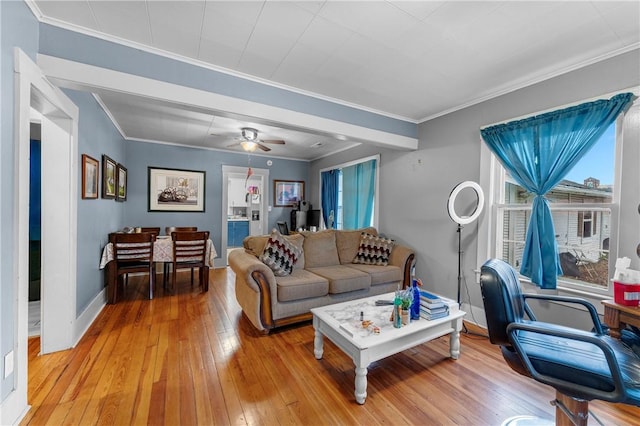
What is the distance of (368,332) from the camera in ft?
6.31

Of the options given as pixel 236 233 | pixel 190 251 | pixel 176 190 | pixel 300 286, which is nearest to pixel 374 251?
pixel 300 286

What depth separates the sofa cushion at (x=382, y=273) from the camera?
3.37m

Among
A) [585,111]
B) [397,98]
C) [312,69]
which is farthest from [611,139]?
[312,69]

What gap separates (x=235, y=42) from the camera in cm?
205

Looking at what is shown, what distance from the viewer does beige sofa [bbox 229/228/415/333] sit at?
2.70m

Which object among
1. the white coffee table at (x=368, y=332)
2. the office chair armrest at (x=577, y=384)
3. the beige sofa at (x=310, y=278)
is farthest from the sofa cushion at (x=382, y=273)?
the office chair armrest at (x=577, y=384)

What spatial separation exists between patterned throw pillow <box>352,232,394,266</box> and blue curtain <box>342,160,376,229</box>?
825mm

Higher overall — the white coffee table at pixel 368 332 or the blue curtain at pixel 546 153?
the blue curtain at pixel 546 153

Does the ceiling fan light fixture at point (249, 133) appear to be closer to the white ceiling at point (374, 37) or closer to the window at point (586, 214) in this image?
the white ceiling at point (374, 37)

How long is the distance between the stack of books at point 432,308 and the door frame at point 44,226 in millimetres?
2723

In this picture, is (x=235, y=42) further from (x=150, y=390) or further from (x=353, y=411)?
(x=353, y=411)

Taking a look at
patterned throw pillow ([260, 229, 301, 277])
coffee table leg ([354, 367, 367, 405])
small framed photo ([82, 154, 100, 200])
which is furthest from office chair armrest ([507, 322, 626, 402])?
small framed photo ([82, 154, 100, 200])

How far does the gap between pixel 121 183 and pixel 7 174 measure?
10.7ft

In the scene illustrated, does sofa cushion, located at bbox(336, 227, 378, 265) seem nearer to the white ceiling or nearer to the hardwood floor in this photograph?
the hardwood floor
